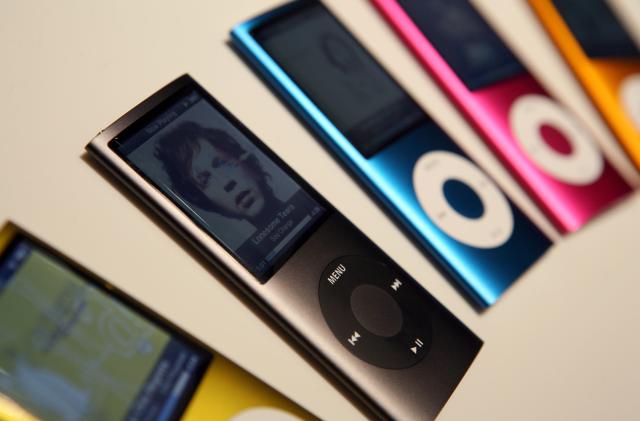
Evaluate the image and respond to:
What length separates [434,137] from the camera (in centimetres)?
46

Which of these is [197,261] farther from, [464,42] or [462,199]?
[464,42]

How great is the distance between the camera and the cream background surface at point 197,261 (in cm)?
34

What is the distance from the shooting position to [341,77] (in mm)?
456

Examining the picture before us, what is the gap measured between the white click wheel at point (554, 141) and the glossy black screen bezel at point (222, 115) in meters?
0.22

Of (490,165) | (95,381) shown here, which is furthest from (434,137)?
(95,381)

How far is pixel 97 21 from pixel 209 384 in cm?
28

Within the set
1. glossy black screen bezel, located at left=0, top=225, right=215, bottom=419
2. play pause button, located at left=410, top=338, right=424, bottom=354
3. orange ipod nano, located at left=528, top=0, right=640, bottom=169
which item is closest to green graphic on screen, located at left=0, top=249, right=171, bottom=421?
glossy black screen bezel, located at left=0, top=225, right=215, bottom=419

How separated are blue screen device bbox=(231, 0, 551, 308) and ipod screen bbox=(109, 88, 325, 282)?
61mm

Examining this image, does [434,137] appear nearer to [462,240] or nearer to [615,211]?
[462,240]

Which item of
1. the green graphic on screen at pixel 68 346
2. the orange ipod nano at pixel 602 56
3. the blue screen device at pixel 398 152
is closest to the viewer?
the green graphic on screen at pixel 68 346

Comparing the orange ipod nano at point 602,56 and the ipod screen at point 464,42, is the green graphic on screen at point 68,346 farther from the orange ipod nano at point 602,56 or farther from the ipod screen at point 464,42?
the orange ipod nano at point 602,56

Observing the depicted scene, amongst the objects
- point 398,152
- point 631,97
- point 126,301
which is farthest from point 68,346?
point 631,97

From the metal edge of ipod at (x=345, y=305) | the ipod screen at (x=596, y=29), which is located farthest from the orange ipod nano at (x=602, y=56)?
the metal edge of ipod at (x=345, y=305)

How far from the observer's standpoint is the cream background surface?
0.34 meters
